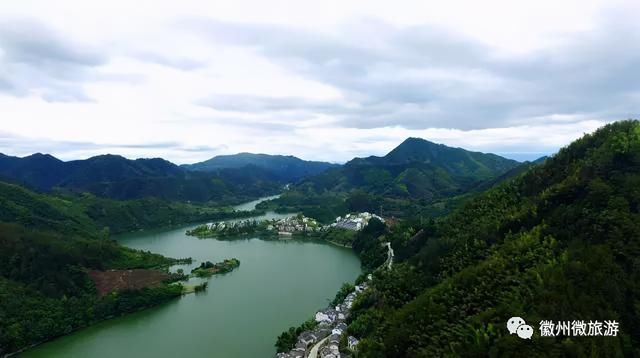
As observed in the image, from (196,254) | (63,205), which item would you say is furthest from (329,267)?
(63,205)

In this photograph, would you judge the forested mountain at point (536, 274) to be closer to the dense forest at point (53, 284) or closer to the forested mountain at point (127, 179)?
the dense forest at point (53, 284)

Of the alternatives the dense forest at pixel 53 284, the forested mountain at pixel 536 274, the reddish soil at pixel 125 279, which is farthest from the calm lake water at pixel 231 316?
the forested mountain at pixel 536 274

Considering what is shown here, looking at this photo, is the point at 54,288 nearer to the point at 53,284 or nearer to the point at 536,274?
the point at 53,284

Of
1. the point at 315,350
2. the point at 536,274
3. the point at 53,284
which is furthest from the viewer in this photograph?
the point at 53,284

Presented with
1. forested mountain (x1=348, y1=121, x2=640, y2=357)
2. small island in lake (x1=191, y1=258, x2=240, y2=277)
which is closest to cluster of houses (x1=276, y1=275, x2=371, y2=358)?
forested mountain (x1=348, y1=121, x2=640, y2=357)

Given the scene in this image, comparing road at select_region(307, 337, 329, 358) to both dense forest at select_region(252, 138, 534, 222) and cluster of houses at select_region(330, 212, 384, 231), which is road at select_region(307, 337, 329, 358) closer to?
cluster of houses at select_region(330, 212, 384, 231)

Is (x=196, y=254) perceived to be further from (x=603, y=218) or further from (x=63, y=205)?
(x=603, y=218)

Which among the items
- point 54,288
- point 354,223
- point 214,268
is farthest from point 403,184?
point 54,288
